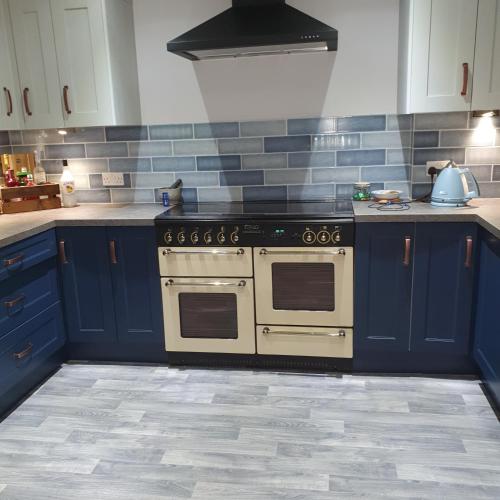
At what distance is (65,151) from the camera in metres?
3.41

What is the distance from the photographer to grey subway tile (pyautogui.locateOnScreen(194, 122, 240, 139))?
10.6ft

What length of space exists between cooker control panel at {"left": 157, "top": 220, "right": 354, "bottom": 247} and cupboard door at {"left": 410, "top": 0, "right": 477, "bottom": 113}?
30.7 inches

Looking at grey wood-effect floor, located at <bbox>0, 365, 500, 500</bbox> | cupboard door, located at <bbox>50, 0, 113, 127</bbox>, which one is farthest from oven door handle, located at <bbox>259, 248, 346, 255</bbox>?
cupboard door, located at <bbox>50, 0, 113, 127</bbox>

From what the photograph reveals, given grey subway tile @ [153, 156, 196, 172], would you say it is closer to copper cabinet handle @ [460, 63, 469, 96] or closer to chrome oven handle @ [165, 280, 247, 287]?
chrome oven handle @ [165, 280, 247, 287]

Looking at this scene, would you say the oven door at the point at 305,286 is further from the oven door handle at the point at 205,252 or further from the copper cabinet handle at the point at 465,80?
the copper cabinet handle at the point at 465,80

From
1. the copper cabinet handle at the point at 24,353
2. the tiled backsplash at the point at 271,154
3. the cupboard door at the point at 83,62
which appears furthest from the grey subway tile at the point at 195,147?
the copper cabinet handle at the point at 24,353

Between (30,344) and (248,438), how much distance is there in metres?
1.26

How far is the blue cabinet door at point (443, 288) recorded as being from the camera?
2602 mm

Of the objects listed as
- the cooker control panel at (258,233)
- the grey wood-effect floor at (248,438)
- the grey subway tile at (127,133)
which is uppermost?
the grey subway tile at (127,133)

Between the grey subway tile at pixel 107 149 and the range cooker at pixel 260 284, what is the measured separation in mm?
684

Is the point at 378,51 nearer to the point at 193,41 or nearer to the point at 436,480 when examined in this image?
the point at 193,41

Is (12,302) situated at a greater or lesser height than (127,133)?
lesser

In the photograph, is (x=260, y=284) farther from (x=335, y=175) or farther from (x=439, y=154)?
(x=439, y=154)

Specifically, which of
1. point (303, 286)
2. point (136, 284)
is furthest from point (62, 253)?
point (303, 286)
